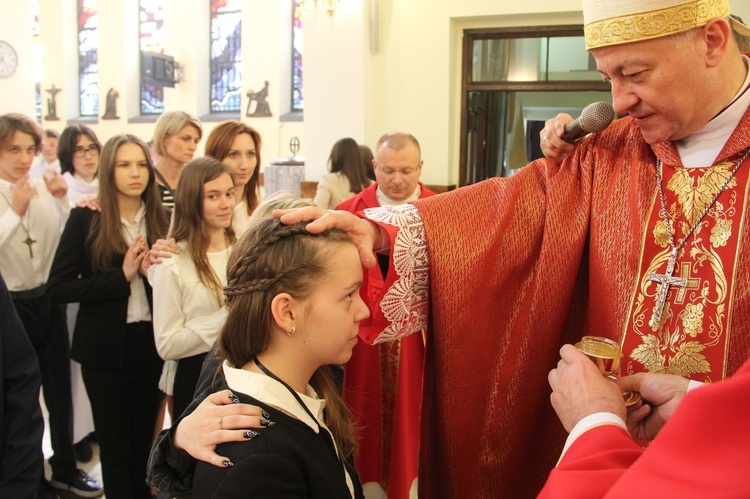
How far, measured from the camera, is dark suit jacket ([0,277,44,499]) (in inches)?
76.9

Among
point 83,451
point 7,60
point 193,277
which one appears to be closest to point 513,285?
point 193,277

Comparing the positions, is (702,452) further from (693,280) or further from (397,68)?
(397,68)

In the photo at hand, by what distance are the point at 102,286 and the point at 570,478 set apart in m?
2.51

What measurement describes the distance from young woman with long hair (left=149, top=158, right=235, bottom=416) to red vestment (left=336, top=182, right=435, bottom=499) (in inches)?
24.5

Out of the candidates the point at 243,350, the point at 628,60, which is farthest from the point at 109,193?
the point at 628,60

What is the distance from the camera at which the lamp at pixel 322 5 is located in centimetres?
658

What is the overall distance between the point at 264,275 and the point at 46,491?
8.95 ft

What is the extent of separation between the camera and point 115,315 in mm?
3076

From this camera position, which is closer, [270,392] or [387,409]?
[270,392]

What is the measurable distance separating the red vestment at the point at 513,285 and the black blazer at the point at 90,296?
1749 millimetres

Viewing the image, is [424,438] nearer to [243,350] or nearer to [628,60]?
[243,350]

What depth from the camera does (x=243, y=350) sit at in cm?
153

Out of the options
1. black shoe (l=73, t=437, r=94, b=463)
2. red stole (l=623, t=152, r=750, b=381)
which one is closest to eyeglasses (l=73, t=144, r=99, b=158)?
black shoe (l=73, t=437, r=94, b=463)

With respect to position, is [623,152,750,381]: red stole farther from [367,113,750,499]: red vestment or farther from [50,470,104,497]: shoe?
[50,470,104,497]: shoe
